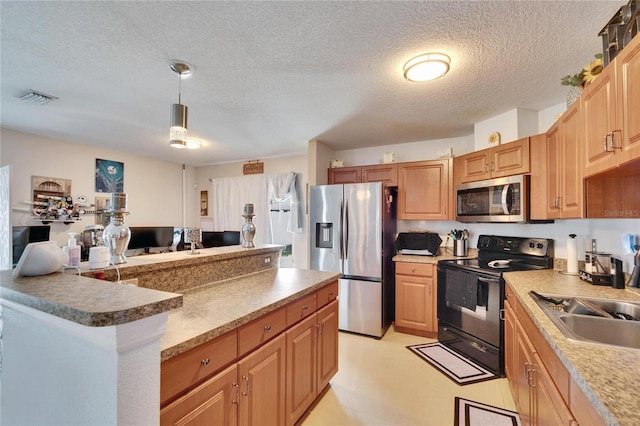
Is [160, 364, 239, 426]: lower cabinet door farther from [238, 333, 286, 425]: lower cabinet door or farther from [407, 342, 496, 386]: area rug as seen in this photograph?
[407, 342, 496, 386]: area rug

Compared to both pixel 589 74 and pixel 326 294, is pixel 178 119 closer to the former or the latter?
pixel 326 294

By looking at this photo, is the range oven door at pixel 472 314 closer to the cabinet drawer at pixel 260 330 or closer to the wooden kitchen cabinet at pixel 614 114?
the wooden kitchen cabinet at pixel 614 114

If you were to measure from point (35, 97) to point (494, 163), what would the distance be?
14.0ft

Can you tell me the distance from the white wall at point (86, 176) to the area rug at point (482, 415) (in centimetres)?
495

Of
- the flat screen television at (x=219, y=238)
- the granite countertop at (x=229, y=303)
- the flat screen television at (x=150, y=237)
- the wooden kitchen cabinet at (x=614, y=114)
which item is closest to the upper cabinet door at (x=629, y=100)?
the wooden kitchen cabinet at (x=614, y=114)

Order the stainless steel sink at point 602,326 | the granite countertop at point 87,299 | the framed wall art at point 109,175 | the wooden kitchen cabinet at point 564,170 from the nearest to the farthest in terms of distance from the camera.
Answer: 1. the granite countertop at point 87,299
2. the stainless steel sink at point 602,326
3. the wooden kitchen cabinet at point 564,170
4. the framed wall art at point 109,175

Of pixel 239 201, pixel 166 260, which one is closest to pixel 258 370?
pixel 166 260

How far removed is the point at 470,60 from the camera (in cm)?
185

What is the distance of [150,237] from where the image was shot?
15.2 ft

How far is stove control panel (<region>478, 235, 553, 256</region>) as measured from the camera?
2.55 m

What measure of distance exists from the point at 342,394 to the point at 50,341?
1.89 meters

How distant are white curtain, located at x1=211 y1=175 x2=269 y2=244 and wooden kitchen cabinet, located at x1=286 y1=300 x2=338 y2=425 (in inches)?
116

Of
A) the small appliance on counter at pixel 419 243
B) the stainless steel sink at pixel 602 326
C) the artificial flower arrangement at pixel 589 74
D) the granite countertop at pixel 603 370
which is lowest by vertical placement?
the stainless steel sink at pixel 602 326

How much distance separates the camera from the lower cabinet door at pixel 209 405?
95 cm
